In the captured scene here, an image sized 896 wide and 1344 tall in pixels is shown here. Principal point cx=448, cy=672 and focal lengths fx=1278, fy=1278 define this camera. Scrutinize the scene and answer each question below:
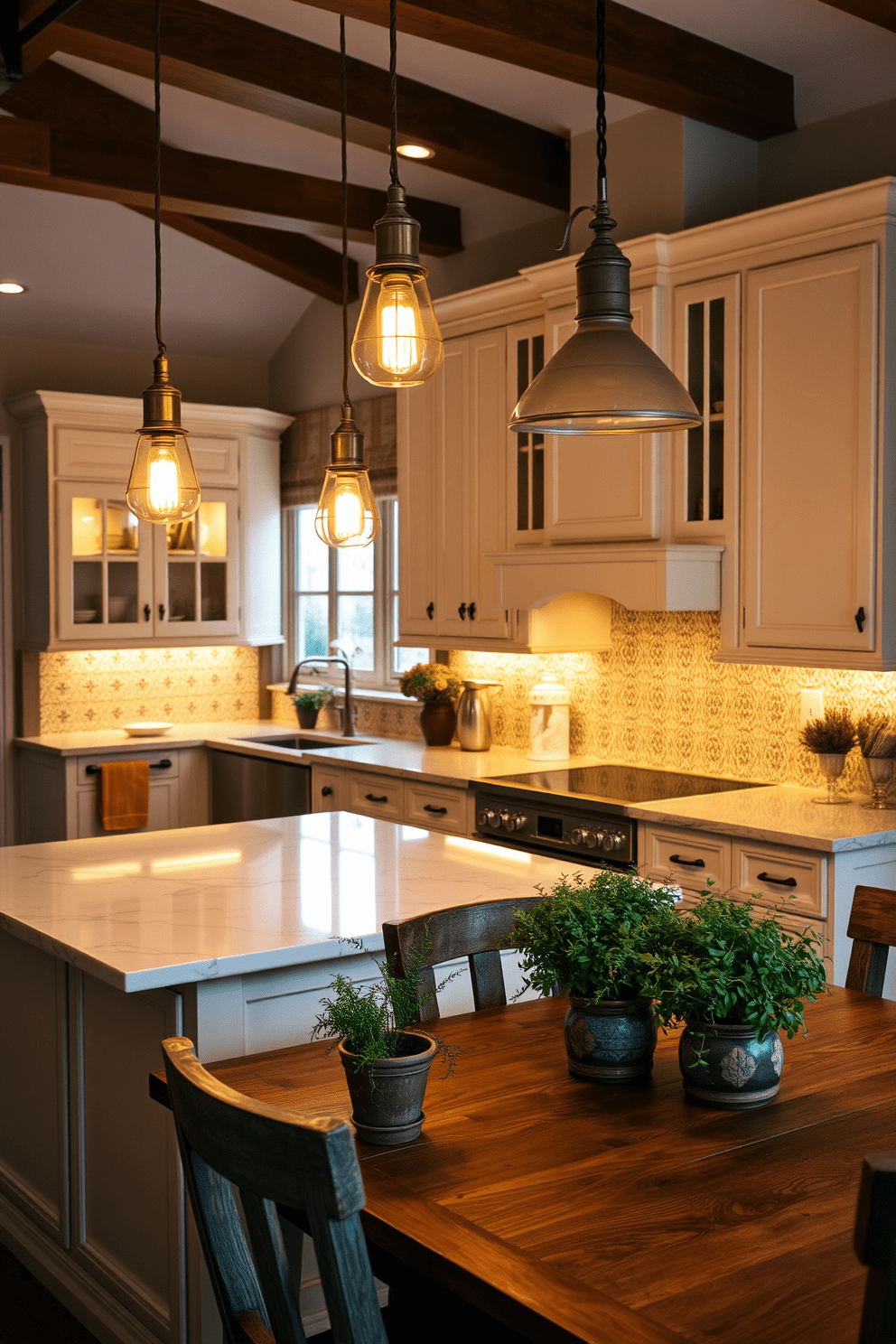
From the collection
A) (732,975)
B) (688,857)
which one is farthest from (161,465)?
(688,857)

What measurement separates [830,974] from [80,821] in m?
3.65

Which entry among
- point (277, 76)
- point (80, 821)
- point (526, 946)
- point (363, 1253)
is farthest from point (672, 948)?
point (80, 821)

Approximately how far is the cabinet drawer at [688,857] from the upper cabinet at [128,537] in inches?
120

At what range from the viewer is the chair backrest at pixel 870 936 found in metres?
2.23

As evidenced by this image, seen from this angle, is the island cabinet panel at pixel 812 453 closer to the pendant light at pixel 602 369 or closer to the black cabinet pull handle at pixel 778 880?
the black cabinet pull handle at pixel 778 880

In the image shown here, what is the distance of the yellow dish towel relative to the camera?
5.81 meters

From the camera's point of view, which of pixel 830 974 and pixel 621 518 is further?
pixel 621 518

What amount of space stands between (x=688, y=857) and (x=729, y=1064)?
209 centimetres

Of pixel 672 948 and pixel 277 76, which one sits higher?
pixel 277 76

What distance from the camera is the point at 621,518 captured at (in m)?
4.29

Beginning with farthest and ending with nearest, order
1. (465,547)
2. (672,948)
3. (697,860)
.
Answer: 1. (465,547)
2. (697,860)
3. (672,948)

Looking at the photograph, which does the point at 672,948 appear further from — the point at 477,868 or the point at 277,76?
the point at 277,76

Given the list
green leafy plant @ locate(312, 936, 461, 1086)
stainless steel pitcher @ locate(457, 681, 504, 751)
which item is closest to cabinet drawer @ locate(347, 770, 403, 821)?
stainless steel pitcher @ locate(457, 681, 504, 751)

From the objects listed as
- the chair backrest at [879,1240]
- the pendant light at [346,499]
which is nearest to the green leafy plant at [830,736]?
the pendant light at [346,499]
